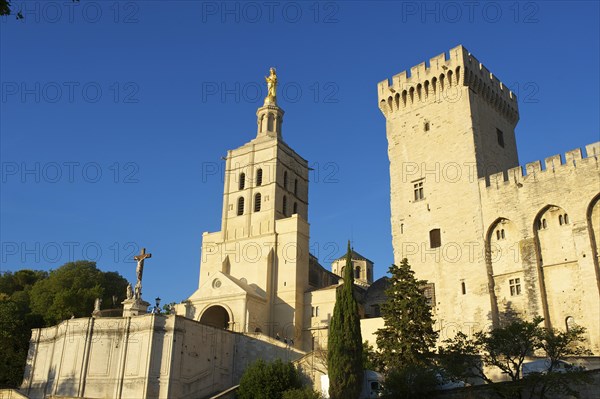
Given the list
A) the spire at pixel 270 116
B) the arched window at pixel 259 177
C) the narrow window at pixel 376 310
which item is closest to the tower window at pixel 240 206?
the arched window at pixel 259 177

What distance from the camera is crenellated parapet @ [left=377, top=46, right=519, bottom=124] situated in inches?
1619

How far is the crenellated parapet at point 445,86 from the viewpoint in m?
41.1

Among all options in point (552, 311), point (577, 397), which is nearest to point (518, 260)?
point (552, 311)

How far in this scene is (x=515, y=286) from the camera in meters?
35.2

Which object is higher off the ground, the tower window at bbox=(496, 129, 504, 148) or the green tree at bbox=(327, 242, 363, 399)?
the tower window at bbox=(496, 129, 504, 148)

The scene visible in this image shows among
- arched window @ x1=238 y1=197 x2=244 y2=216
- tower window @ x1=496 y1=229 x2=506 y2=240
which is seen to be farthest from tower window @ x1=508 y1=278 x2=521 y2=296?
arched window @ x1=238 y1=197 x2=244 y2=216

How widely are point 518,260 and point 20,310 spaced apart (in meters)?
37.1

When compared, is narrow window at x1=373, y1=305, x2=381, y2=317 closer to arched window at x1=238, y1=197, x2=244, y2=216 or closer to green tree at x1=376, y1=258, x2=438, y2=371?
green tree at x1=376, y1=258, x2=438, y2=371

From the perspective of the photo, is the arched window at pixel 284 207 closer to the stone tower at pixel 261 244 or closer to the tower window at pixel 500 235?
the stone tower at pixel 261 244

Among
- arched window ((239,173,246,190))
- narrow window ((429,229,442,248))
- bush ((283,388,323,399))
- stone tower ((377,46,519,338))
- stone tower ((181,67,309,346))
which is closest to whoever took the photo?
bush ((283,388,323,399))

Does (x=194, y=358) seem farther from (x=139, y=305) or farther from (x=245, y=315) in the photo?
(x=245, y=315)

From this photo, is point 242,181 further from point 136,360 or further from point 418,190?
point 136,360

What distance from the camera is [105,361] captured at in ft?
117

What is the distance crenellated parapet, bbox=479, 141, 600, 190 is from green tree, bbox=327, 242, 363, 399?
12.5 m
